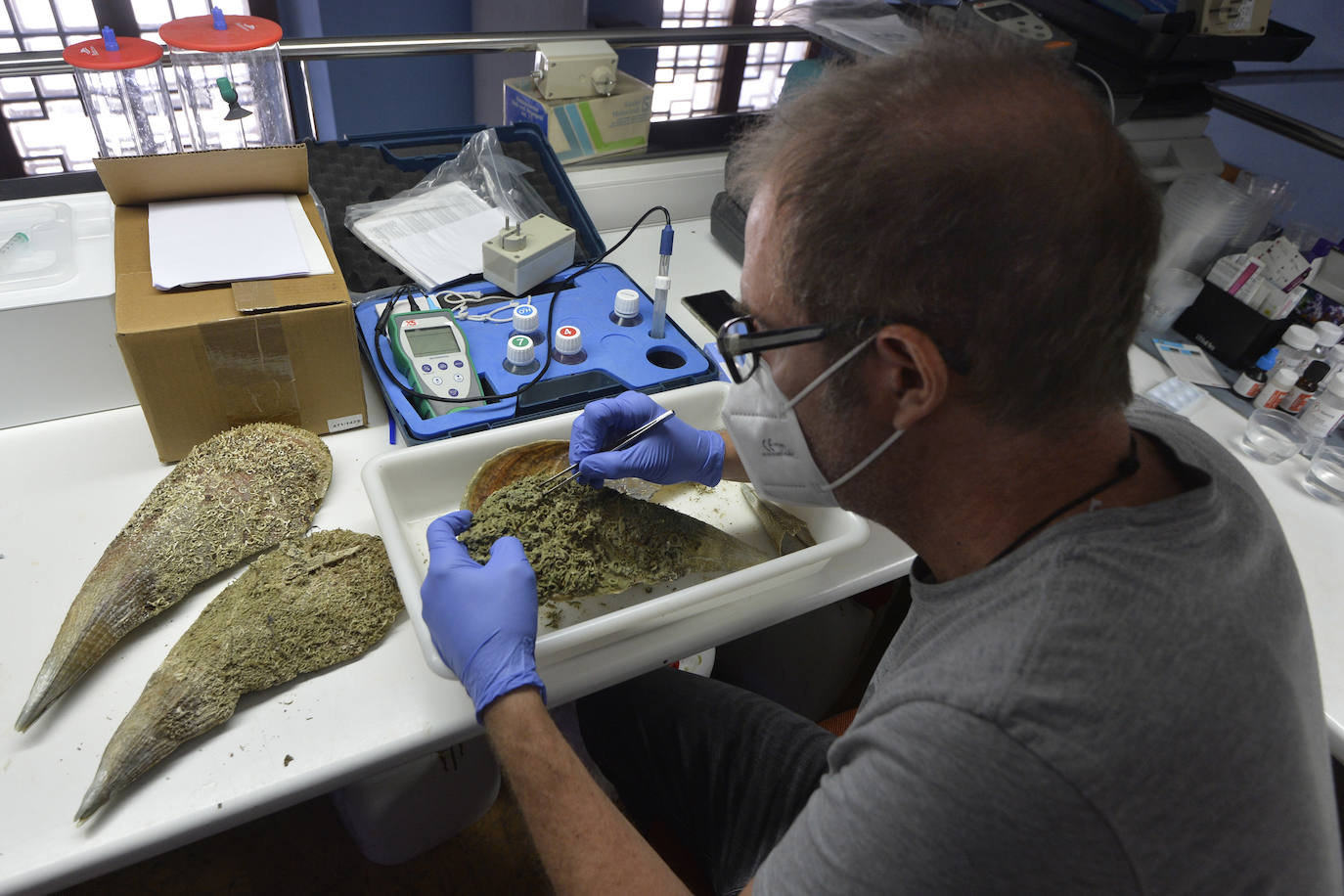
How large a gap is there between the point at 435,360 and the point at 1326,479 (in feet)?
5.09

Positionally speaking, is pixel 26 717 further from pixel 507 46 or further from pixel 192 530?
pixel 507 46

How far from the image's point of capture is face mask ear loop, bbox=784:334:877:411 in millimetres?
651

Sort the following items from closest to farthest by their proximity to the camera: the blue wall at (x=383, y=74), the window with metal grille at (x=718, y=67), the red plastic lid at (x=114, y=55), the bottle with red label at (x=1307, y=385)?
the red plastic lid at (x=114, y=55) → the bottle with red label at (x=1307, y=385) → the blue wall at (x=383, y=74) → the window with metal grille at (x=718, y=67)

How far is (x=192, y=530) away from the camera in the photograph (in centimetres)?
94

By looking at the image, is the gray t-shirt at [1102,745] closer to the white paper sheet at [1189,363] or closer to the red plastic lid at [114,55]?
the white paper sheet at [1189,363]

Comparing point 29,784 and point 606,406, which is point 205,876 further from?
point 606,406

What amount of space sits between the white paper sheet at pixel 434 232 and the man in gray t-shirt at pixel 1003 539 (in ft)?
2.64

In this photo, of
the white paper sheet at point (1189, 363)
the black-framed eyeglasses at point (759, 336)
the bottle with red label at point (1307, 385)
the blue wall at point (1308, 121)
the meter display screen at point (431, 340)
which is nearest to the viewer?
the black-framed eyeglasses at point (759, 336)

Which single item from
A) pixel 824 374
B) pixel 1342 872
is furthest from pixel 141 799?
pixel 1342 872

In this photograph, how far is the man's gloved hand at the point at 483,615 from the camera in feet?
2.58

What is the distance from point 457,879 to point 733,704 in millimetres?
777

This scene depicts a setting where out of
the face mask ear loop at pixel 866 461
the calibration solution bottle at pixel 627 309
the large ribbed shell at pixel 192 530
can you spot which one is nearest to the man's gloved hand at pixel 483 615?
the large ribbed shell at pixel 192 530

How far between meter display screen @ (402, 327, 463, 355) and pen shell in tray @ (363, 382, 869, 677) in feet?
0.69

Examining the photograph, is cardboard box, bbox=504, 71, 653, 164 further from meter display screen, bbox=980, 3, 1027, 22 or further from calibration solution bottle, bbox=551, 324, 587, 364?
meter display screen, bbox=980, 3, 1027, 22
